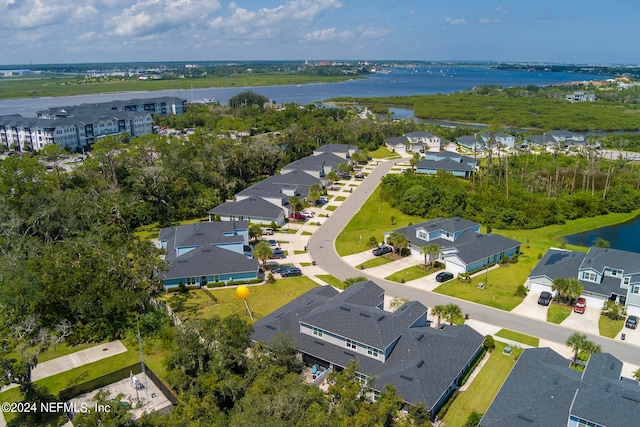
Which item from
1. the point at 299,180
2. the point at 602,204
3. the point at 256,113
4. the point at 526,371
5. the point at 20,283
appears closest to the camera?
the point at 526,371

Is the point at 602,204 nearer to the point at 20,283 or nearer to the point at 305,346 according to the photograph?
the point at 305,346

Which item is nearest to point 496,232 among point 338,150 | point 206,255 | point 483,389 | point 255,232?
point 255,232

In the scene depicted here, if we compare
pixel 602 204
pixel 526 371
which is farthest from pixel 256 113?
pixel 526 371

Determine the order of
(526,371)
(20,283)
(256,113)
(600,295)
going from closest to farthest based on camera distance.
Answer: (526,371)
(20,283)
(600,295)
(256,113)

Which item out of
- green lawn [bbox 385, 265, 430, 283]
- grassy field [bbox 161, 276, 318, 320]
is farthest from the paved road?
grassy field [bbox 161, 276, 318, 320]

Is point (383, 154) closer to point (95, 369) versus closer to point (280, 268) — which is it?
point (280, 268)

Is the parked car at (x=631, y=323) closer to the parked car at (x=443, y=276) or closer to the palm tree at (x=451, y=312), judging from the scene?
the palm tree at (x=451, y=312)

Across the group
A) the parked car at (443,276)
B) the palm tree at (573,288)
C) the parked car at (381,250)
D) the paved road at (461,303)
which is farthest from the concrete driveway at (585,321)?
the parked car at (381,250)
